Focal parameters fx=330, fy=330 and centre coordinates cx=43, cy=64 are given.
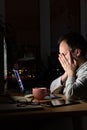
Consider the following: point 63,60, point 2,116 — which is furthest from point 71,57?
point 2,116

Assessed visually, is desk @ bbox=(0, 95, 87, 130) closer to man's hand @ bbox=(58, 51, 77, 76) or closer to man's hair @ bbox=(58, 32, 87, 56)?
man's hand @ bbox=(58, 51, 77, 76)

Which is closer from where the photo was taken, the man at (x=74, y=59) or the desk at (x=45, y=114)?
the desk at (x=45, y=114)

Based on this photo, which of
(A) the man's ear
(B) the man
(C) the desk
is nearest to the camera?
(C) the desk

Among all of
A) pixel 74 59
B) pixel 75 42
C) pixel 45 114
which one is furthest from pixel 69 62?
pixel 45 114

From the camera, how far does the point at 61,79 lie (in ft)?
8.51

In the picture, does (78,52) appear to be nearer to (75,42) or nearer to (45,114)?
(75,42)

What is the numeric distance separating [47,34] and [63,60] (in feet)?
6.94

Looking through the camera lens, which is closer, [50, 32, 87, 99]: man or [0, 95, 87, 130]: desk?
[0, 95, 87, 130]: desk

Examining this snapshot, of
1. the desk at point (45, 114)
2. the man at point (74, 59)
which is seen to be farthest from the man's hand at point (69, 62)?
the desk at point (45, 114)

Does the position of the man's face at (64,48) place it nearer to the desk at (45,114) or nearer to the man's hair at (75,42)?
the man's hair at (75,42)

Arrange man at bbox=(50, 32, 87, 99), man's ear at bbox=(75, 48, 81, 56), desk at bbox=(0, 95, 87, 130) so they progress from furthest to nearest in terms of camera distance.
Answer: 1. man's ear at bbox=(75, 48, 81, 56)
2. man at bbox=(50, 32, 87, 99)
3. desk at bbox=(0, 95, 87, 130)

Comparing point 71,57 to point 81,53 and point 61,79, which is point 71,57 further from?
point 61,79

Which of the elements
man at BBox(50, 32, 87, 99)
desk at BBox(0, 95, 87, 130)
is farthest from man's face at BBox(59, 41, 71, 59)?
desk at BBox(0, 95, 87, 130)

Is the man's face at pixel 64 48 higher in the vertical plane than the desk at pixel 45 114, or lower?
higher
